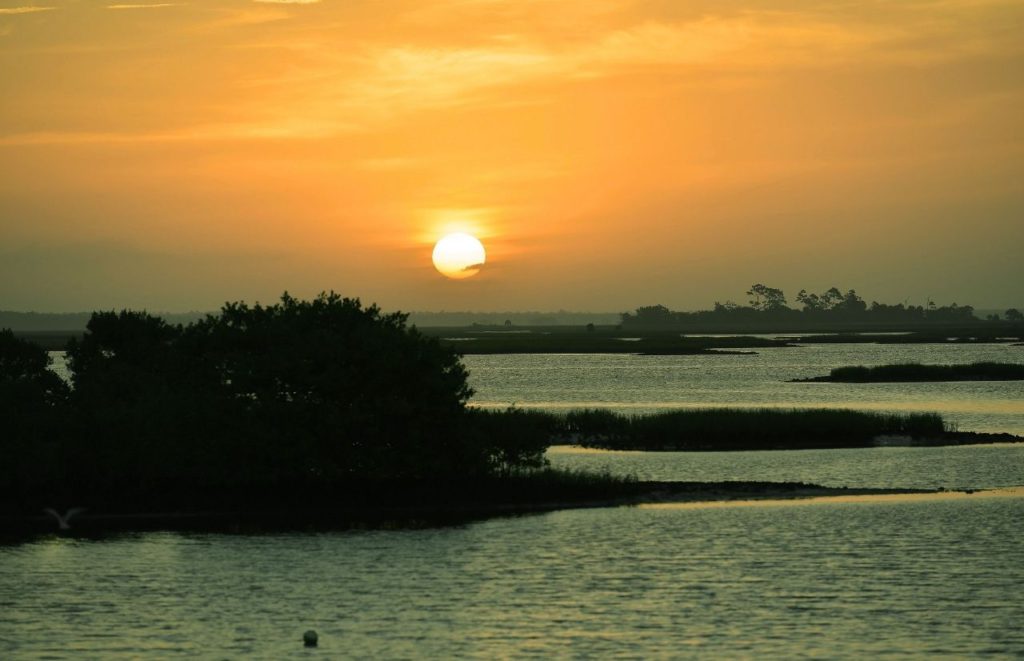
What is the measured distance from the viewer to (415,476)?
195 feet

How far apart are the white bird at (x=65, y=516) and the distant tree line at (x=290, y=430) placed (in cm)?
147

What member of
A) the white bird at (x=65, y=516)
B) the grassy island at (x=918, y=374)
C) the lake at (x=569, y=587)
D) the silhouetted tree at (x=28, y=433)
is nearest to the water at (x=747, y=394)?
the grassy island at (x=918, y=374)

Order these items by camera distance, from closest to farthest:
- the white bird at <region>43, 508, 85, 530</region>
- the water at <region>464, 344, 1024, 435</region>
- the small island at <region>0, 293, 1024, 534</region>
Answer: the white bird at <region>43, 508, 85, 530</region> < the small island at <region>0, 293, 1024, 534</region> < the water at <region>464, 344, 1024, 435</region>

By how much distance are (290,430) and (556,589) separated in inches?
751

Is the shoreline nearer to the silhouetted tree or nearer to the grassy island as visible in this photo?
the silhouetted tree

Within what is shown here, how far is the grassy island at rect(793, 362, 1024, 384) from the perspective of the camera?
147500 mm

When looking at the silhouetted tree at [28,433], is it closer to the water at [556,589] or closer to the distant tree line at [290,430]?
the distant tree line at [290,430]

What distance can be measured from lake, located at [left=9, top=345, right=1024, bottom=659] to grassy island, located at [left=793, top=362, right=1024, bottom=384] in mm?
81907

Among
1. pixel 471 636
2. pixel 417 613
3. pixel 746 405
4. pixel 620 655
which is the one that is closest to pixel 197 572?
pixel 417 613

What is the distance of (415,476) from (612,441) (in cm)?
2972

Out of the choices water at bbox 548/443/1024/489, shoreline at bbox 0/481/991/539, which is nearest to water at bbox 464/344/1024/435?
water at bbox 548/443/1024/489

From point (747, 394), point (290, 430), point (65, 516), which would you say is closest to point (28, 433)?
point (65, 516)

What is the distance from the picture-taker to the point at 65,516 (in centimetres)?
5691

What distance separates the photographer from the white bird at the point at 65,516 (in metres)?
55.8
